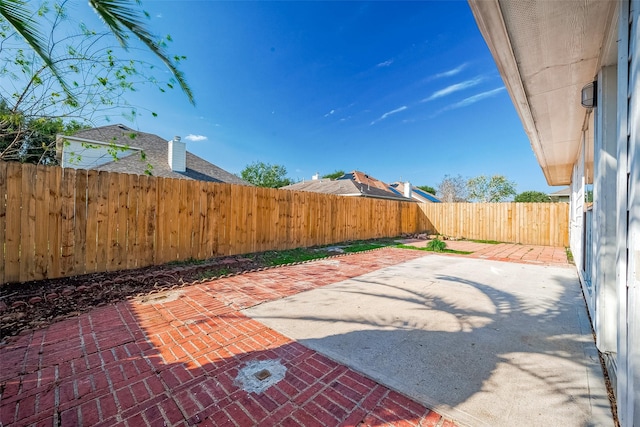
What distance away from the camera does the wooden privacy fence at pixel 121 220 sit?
3.82 meters

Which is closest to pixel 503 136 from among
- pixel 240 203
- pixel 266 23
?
pixel 266 23

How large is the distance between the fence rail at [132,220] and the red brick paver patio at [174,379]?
1860mm

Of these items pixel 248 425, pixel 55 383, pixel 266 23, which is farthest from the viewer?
pixel 266 23

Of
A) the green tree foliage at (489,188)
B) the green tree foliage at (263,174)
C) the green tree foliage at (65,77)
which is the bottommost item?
the green tree foliage at (65,77)

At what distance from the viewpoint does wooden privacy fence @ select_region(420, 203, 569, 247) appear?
34.0ft

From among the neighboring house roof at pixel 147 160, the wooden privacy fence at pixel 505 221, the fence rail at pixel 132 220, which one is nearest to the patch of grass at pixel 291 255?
the fence rail at pixel 132 220

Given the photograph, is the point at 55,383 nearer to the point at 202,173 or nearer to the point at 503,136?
the point at 202,173

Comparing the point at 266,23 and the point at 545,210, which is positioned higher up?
the point at 266,23

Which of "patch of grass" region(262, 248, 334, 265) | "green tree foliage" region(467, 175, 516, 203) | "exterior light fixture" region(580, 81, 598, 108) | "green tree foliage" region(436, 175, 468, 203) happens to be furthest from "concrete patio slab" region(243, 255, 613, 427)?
"green tree foliage" region(467, 175, 516, 203)

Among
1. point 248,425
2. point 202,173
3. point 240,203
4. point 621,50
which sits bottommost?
point 248,425

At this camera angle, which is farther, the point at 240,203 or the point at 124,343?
the point at 240,203

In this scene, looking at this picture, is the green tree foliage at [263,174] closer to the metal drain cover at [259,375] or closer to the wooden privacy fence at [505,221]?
the wooden privacy fence at [505,221]

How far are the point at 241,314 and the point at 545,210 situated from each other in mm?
12888

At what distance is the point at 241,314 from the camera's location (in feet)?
10.4
